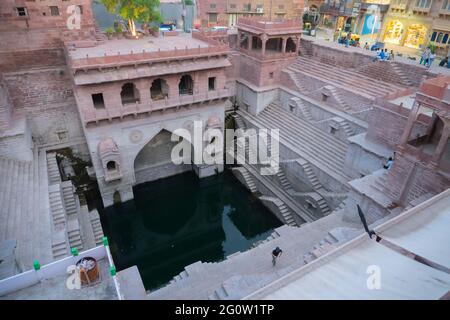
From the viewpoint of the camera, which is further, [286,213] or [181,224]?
[181,224]

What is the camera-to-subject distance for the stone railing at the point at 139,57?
51.0 ft

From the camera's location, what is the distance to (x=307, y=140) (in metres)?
20.8

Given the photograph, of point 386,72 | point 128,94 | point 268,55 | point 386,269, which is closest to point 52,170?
point 128,94

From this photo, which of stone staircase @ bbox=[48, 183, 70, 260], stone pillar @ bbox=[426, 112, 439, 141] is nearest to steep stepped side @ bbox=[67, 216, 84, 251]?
stone staircase @ bbox=[48, 183, 70, 260]

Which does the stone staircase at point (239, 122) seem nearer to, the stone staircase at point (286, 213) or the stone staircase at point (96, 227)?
the stone staircase at point (286, 213)

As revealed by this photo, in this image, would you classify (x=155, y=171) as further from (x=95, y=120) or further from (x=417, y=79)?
(x=417, y=79)

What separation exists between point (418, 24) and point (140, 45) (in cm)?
2775

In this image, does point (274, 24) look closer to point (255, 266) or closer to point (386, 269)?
point (255, 266)

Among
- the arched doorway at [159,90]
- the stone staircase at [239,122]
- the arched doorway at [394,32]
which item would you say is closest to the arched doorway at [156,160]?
the arched doorway at [159,90]

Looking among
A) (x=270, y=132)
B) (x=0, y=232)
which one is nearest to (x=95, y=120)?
(x=0, y=232)

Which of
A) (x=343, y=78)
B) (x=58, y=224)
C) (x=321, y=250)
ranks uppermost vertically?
(x=343, y=78)

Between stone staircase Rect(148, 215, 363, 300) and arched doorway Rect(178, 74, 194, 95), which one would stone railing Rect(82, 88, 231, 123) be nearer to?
arched doorway Rect(178, 74, 194, 95)

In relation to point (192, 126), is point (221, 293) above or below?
below
